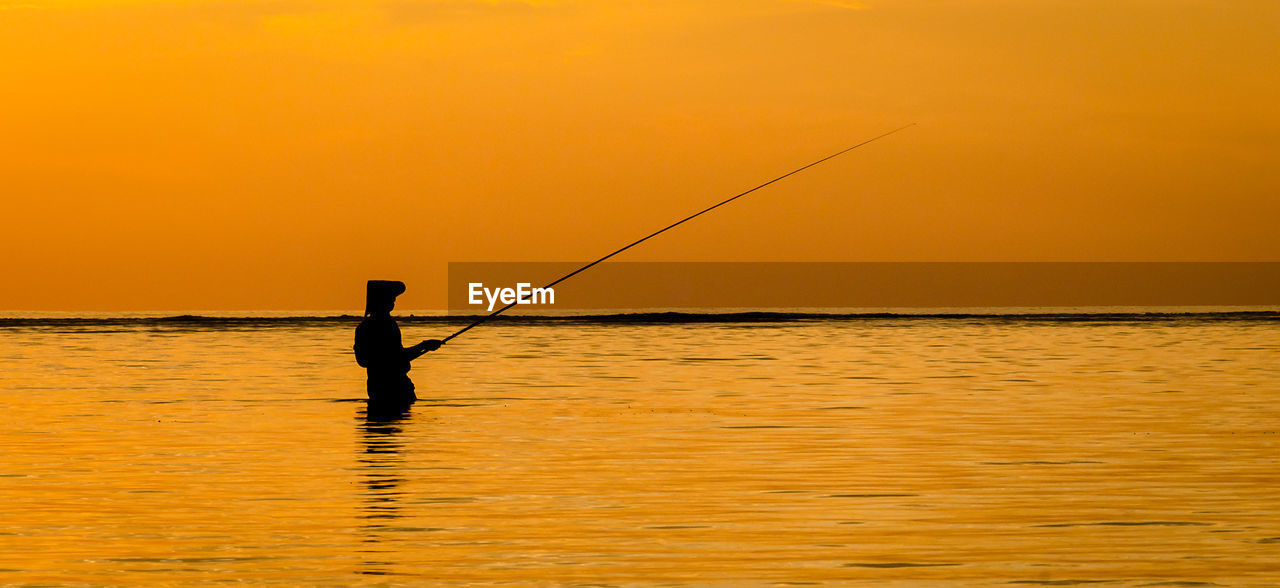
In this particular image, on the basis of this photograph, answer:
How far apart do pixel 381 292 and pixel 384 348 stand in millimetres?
613

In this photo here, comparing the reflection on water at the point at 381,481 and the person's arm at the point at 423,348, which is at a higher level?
the person's arm at the point at 423,348

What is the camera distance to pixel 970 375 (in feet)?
93.0

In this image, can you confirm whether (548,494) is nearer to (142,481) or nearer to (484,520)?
(484,520)

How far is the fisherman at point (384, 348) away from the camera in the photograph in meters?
18.7

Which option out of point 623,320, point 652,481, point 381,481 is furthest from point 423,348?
point 623,320

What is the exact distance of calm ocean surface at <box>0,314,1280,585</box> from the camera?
927 cm

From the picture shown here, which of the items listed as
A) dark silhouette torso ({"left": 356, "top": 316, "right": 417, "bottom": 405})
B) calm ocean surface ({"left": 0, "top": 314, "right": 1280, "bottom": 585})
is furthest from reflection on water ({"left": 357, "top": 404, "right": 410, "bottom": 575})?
dark silhouette torso ({"left": 356, "top": 316, "right": 417, "bottom": 405})

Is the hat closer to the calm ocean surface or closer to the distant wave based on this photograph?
the calm ocean surface

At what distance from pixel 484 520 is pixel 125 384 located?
17.3 metres

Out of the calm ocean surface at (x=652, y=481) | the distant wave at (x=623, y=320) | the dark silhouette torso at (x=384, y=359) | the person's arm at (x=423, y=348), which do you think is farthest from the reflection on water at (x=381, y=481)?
the distant wave at (x=623, y=320)

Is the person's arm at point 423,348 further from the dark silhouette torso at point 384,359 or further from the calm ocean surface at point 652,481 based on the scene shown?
the calm ocean surface at point 652,481

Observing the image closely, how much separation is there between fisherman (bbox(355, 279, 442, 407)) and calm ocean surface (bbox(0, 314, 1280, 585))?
370 millimetres

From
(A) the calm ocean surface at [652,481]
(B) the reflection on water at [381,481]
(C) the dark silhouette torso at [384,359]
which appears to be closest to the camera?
(A) the calm ocean surface at [652,481]

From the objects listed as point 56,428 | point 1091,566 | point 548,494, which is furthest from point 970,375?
point 1091,566
